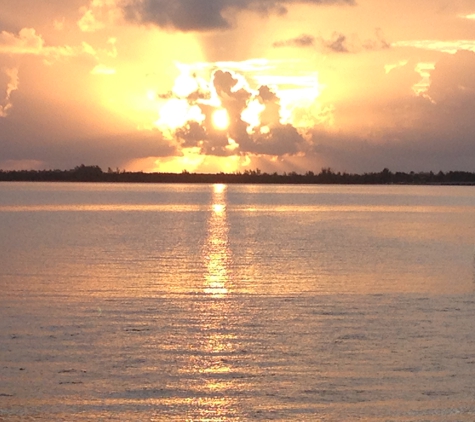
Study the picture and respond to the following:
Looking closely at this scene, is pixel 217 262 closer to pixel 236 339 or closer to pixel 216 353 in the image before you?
pixel 236 339

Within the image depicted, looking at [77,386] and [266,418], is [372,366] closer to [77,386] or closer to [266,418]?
[266,418]

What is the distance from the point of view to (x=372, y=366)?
16.0m

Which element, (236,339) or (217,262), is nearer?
(236,339)

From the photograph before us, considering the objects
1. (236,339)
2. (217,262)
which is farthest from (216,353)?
(217,262)

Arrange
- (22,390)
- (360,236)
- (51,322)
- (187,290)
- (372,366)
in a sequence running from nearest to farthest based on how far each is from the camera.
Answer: (22,390) → (372,366) → (51,322) → (187,290) → (360,236)

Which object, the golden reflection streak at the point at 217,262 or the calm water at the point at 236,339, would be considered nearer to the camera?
the calm water at the point at 236,339

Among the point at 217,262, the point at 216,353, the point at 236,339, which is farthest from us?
the point at 217,262

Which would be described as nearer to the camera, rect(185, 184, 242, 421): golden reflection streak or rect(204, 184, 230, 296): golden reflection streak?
rect(185, 184, 242, 421): golden reflection streak

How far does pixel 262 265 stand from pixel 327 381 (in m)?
21.8

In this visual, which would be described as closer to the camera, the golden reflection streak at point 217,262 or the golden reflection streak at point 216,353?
the golden reflection streak at point 216,353

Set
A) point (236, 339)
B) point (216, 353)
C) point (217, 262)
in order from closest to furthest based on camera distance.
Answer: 1. point (216, 353)
2. point (236, 339)
3. point (217, 262)

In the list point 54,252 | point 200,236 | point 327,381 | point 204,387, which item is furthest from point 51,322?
point 200,236

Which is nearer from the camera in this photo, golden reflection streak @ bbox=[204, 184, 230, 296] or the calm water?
the calm water

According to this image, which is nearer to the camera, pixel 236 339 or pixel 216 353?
pixel 216 353
